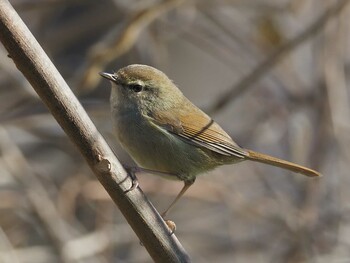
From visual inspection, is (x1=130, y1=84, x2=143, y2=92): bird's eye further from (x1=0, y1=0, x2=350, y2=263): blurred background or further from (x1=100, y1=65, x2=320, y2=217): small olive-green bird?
(x1=0, y1=0, x2=350, y2=263): blurred background

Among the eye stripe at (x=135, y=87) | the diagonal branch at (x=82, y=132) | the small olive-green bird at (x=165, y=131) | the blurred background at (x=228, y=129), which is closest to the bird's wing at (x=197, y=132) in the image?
the small olive-green bird at (x=165, y=131)

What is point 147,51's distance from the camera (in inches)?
216

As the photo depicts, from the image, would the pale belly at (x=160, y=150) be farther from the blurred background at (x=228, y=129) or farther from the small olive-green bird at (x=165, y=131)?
the blurred background at (x=228, y=129)

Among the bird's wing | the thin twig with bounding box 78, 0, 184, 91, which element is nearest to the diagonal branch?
the bird's wing

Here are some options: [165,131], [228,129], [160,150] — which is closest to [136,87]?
[165,131]

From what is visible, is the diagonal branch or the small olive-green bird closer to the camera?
the diagonal branch

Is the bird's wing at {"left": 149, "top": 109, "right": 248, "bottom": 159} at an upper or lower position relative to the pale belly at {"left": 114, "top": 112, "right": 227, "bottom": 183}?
upper

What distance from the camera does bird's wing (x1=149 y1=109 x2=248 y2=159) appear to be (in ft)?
11.7

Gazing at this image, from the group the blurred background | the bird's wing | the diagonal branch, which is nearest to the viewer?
the diagonal branch

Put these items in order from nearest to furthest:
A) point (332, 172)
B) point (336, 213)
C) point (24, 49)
Result: point (24, 49), point (336, 213), point (332, 172)

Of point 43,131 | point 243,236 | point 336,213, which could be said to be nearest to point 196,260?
point 243,236

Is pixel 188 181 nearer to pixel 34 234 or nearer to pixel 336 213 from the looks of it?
pixel 336 213

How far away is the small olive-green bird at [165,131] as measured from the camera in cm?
338

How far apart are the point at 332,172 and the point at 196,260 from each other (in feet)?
Result: 4.50
